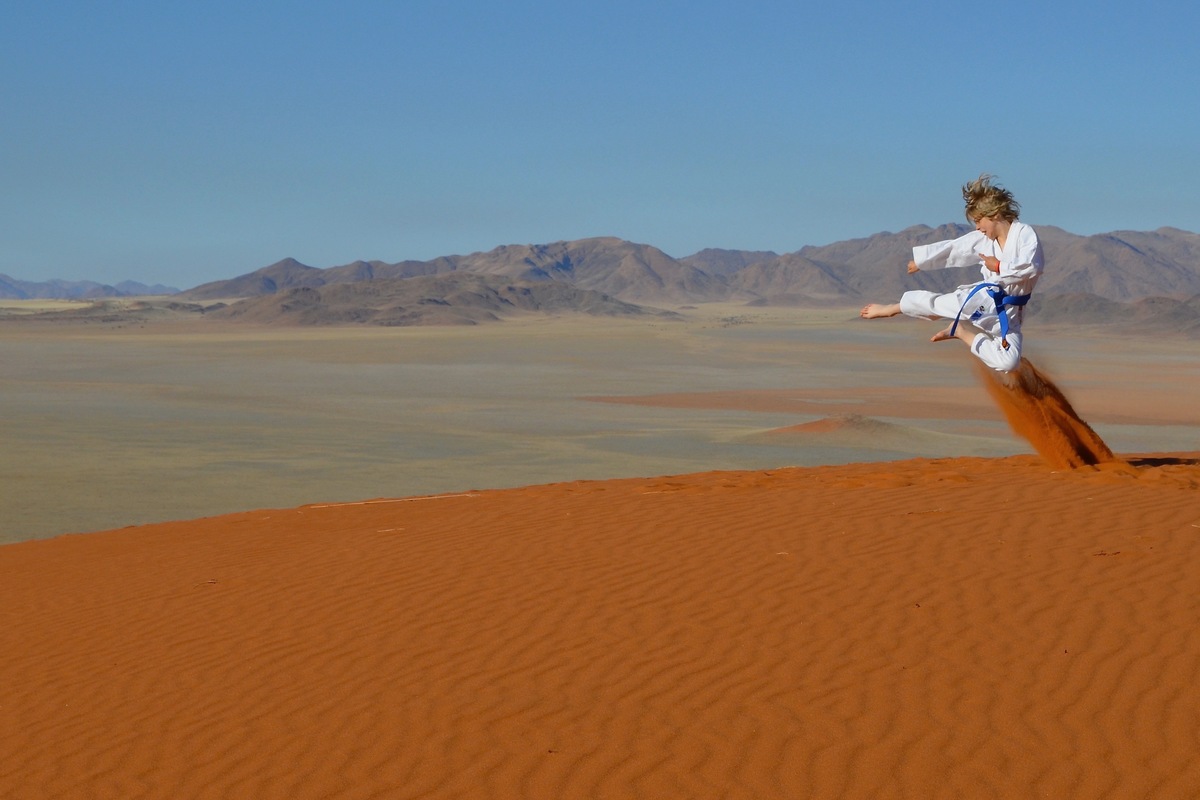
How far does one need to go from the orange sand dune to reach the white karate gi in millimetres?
1125

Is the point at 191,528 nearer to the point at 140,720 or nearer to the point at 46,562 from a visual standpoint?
the point at 46,562

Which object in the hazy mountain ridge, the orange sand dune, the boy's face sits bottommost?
the orange sand dune

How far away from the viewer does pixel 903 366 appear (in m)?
51.4

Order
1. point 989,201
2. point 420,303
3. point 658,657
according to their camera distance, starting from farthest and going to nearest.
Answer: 1. point 420,303
2. point 989,201
3. point 658,657

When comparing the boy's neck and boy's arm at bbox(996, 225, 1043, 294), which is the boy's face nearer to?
the boy's neck

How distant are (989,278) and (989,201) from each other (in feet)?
2.04

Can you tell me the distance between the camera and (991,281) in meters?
10.0

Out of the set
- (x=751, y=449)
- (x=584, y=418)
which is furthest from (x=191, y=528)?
(x=584, y=418)

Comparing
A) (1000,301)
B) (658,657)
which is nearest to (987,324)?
(1000,301)

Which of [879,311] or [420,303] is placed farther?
[420,303]

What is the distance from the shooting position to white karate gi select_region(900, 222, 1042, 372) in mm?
9852

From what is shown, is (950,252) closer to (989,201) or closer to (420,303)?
(989,201)

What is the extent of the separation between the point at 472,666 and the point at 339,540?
4.35m

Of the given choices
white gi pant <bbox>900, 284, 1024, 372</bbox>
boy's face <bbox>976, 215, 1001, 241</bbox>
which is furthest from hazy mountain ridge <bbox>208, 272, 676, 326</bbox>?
boy's face <bbox>976, 215, 1001, 241</bbox>
